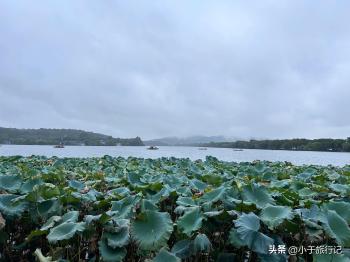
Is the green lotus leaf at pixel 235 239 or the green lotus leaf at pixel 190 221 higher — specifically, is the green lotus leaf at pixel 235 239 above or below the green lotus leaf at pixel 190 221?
below

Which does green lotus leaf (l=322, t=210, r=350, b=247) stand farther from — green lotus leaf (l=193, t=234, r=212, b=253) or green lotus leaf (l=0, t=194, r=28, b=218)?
green lotus leaf (l=0, t=194, r=28, b=218)

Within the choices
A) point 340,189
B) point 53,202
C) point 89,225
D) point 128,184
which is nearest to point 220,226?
point 89,225

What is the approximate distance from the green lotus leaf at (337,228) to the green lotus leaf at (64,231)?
2137 mm

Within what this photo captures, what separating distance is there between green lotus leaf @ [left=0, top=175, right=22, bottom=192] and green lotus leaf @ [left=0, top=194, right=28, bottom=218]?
0.65 metres

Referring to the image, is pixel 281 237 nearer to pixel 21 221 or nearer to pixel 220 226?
pixel 220 226

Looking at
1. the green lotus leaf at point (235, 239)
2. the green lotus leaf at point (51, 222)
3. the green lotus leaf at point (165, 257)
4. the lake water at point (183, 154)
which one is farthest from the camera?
the lake water at point (183, 154)

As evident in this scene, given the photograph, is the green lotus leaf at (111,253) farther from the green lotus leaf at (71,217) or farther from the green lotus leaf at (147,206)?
the green lotus leaf at (147,206)

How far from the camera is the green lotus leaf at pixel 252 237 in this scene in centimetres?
314

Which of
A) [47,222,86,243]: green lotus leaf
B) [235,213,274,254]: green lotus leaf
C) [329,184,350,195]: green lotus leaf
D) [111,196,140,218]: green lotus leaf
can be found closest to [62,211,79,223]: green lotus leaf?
[47,222,86,243]: green lotus leaf

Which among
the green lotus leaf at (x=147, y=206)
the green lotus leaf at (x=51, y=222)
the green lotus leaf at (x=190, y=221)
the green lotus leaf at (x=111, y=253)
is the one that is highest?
the green lotus leaf at (x=147, y=206)

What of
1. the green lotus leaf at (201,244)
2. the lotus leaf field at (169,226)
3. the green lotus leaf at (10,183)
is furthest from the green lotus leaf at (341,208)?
the green lotus leaf at (10,183)

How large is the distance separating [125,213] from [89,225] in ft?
1.18

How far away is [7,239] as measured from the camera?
4.24 metres

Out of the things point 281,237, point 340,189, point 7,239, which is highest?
point 340,189
